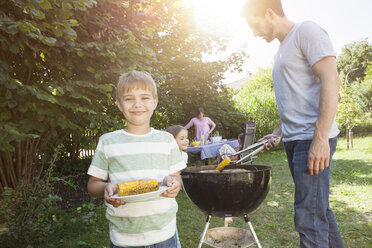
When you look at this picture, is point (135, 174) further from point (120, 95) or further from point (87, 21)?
point (87, 21)

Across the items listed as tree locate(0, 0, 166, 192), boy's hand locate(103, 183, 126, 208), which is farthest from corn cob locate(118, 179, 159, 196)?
tree locate(0, 0, 166, 192)

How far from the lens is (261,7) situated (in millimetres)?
1868

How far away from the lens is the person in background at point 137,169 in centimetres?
146

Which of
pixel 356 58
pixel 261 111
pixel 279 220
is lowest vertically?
pixel 279 220

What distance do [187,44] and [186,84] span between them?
119cm

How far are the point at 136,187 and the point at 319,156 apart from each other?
1008 mm

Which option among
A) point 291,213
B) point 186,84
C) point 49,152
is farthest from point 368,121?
point 49,152

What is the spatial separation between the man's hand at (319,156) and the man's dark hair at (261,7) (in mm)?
879

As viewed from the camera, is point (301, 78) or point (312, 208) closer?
point (312, 208)

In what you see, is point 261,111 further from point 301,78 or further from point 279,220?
point 301,78

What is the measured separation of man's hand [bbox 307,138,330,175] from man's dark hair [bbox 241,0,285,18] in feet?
2.88

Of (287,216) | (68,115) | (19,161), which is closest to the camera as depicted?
(68,115)

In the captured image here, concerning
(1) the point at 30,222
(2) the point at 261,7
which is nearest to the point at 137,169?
(2) the point at 261,7

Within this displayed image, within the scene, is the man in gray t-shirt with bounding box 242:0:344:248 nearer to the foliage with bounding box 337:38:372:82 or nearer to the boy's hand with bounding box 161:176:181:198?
the boy's hand with bounding box 161:176:181:198
